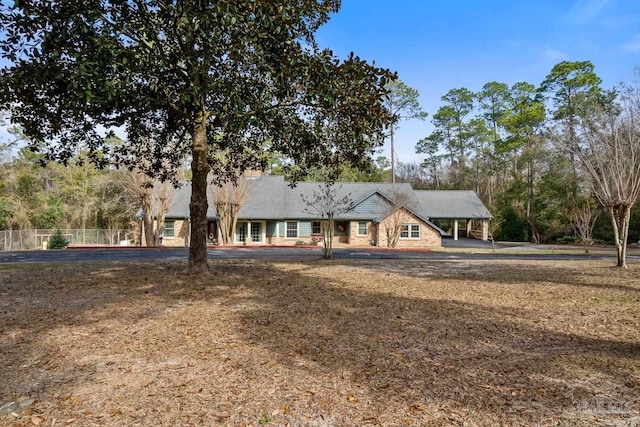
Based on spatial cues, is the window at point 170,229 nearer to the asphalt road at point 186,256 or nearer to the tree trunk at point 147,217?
the tree trunk at point 147,217

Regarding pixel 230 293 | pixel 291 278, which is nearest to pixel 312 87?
pixel 230 293

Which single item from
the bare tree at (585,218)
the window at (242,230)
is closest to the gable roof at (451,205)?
the bare tree at (585,218)

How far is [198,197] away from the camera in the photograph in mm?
10312

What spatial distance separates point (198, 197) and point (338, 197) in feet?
81.1

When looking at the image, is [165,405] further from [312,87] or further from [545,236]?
[545,236]

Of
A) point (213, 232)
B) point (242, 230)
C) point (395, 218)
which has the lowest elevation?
point (213, 232)

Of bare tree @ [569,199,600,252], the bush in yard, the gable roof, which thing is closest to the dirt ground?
the bush in yard

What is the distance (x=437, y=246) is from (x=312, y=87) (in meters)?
25.4

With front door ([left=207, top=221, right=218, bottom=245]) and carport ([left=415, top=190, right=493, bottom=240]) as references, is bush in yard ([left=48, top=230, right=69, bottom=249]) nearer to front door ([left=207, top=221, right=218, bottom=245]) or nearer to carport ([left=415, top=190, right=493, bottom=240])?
front door ([left=207, top=221, right=218, bottom=245])

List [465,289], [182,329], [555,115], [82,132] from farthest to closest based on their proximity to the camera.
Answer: [555,115]
[82,132]
[465,289]
[182,329]

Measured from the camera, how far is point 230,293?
8.57 m

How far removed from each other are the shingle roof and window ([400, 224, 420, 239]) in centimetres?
100

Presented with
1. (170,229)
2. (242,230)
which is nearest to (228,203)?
(242,230)

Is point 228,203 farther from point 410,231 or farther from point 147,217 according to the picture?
point 410,231
